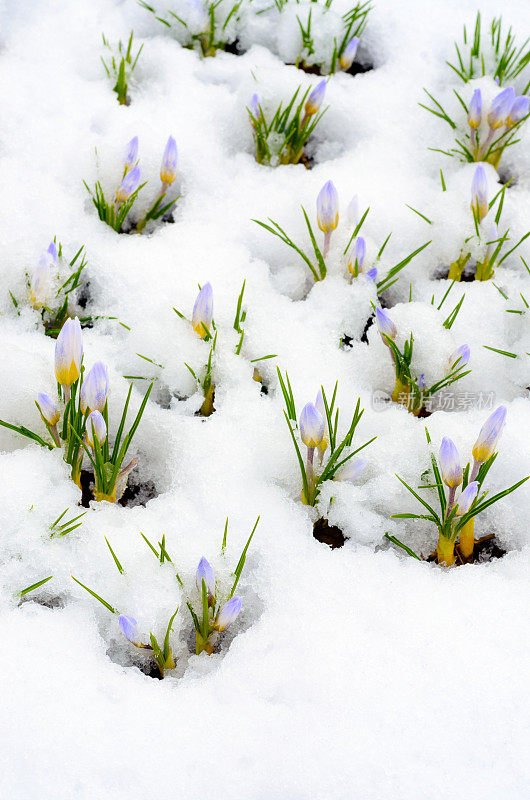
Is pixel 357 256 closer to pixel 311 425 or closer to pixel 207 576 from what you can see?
pixel 311 425

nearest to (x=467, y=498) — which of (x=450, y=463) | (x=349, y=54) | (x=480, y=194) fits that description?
(x=450, y=463)

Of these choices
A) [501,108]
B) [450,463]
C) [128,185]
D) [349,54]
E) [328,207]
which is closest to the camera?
[450,463]

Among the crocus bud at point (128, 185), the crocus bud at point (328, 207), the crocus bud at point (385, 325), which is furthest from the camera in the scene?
the crocus bud at point (128, 185)

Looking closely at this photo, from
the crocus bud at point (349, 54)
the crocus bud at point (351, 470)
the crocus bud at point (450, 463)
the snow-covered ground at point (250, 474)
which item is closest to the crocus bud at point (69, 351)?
the snow-covered ground at point (250, 474)

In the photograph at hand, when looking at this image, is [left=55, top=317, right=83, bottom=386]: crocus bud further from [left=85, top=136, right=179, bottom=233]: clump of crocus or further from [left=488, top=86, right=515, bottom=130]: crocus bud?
[left=488, top=86, right=515, bottom=130]: crocus bud

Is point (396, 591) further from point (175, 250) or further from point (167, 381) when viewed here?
point (175, 250)

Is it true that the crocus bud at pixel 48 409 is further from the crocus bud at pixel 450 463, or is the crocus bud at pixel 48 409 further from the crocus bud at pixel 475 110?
the crocus bud at pixel 475 110
